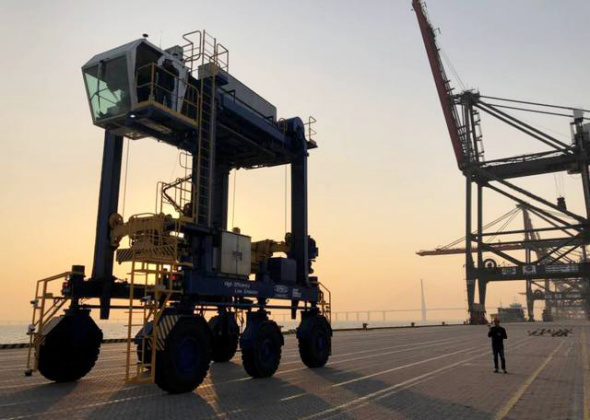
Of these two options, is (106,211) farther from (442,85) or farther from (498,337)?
(442,85)

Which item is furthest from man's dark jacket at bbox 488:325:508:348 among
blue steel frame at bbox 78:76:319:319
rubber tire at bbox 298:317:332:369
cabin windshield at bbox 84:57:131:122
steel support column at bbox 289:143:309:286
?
cabin windshield at bbox 84:57:131:122

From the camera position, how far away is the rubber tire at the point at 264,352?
12430 millimetres

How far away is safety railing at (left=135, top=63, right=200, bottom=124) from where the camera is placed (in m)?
12.2

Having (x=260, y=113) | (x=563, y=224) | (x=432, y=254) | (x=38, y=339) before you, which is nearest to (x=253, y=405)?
(x=38, y=339)

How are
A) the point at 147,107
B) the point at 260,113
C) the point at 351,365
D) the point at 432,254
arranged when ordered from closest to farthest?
the point at 147,107
the point at 351,365
the point at 260,113
the point at 432,254

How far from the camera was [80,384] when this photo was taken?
37.5 ft

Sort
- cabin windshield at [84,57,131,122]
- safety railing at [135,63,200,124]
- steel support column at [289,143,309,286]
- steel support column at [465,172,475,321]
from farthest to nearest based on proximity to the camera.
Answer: steel support column at [465,172,475,321] < steel support column at [289,143,309,286] < cabin windshield at [84,57,131,122] < safety railing at [135,63,200,124]

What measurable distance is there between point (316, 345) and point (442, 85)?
61124mm

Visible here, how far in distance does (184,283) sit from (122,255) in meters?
2.16

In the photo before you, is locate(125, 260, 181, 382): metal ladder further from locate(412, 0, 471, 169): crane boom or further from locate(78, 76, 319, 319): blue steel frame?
locate(412, 0, 471, 169): crane boom

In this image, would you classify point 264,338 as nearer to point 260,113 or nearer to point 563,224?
point 260,113

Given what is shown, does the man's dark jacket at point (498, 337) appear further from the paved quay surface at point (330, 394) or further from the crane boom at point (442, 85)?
the crane boom at point (442, 85)

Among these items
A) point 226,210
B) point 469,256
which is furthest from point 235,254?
point 469,256

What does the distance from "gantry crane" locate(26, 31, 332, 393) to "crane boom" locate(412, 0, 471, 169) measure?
58179 millimetres
